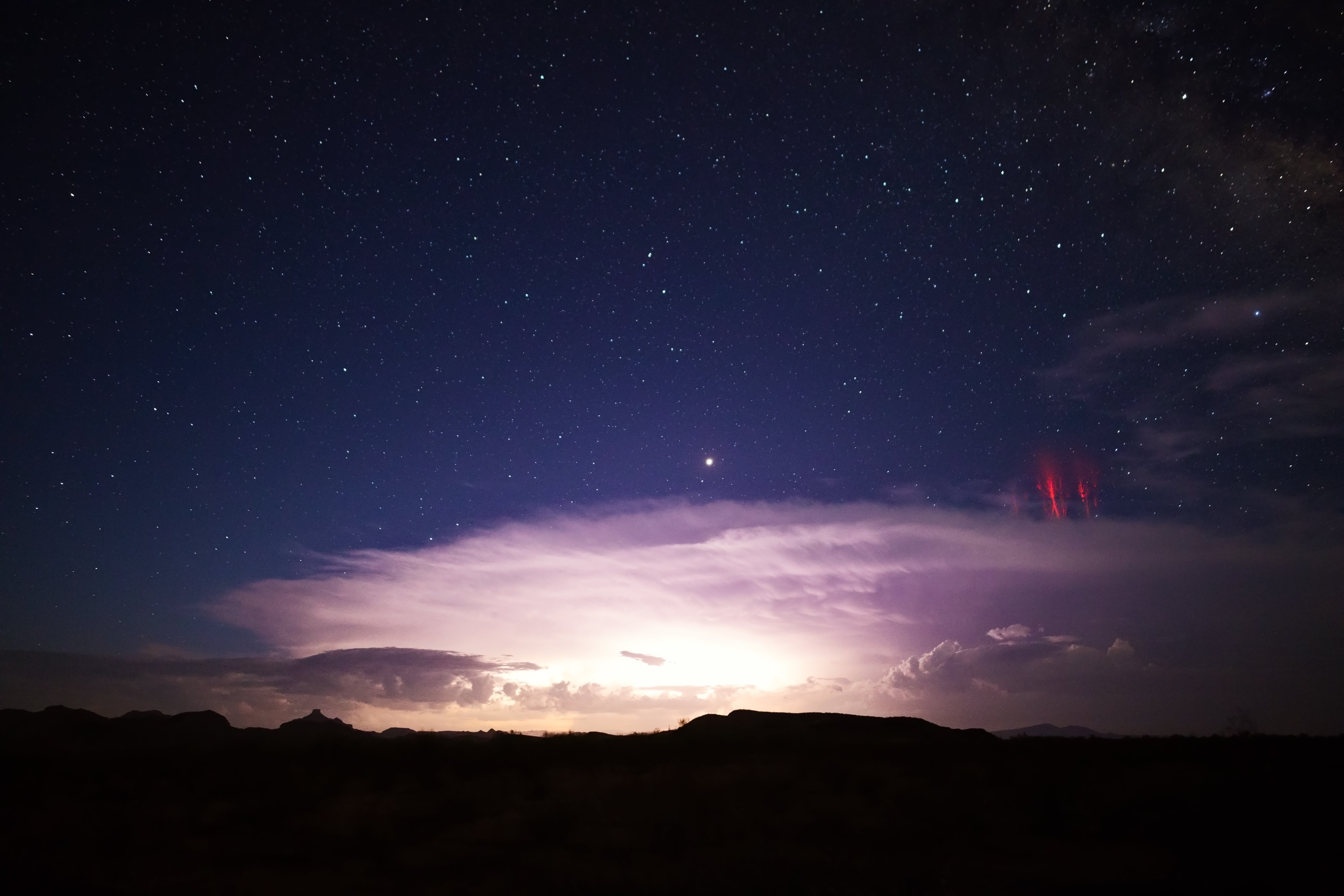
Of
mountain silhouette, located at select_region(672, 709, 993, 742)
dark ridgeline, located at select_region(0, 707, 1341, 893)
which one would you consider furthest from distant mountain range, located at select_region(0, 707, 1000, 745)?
dark ridgeline, located at select_region(0, 707, 1341, 893)

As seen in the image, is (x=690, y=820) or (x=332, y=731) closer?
(x=690, y=820)

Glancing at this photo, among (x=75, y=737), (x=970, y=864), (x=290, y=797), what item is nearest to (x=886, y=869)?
(x=970, y=864)

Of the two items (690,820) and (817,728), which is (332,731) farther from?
(690,820)

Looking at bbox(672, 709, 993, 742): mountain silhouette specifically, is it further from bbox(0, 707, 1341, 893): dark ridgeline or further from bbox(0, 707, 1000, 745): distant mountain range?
bbox(0, 707, 1341, 893): dark ridgeline

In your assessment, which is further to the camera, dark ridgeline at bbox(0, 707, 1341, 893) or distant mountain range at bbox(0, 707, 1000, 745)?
distant mountain range at bbox(0, 707, 1000, 745)

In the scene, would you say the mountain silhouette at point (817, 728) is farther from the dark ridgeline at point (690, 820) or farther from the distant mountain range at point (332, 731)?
the dark ridgeline at point (690, 820)

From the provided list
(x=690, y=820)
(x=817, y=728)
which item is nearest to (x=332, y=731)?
(x=817, y=728)

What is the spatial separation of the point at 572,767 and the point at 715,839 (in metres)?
8.59

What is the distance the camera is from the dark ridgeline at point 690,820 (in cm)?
1154

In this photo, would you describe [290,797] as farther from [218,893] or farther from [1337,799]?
[1337,799]

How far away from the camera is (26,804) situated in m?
18.2

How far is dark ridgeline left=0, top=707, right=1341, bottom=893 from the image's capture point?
11539 millimetres

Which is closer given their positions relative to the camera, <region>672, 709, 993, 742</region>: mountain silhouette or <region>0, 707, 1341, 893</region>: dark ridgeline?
<region>0, 707, 1341, 893</region>: dark ridgeline

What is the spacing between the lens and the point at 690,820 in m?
14.1
